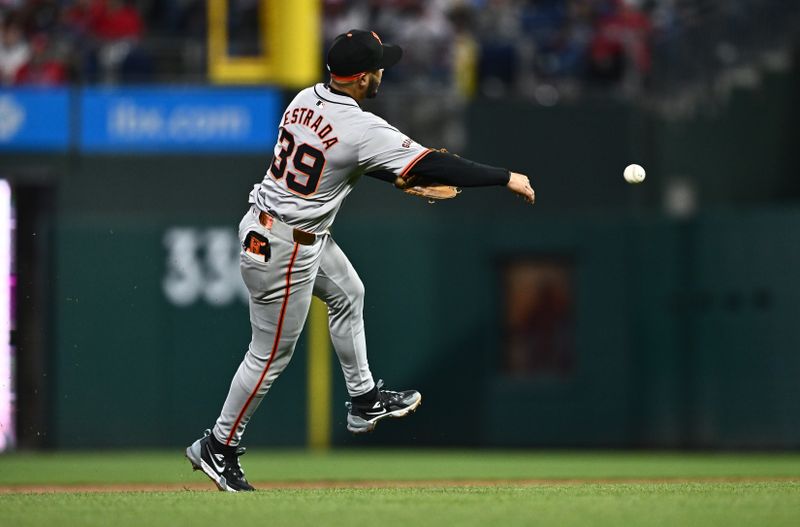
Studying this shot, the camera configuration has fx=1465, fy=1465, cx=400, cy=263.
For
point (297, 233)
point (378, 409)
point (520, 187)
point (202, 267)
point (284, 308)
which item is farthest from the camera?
point (202, 267)

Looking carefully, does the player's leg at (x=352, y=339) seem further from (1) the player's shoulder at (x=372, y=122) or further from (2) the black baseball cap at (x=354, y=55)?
(2) the black baseball cap at (x=354, y=55)

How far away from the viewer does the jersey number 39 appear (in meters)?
7.38

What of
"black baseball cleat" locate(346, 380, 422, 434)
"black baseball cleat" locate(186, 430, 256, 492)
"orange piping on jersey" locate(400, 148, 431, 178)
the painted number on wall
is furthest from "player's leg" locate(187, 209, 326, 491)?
the painted number on wall

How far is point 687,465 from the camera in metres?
11.5

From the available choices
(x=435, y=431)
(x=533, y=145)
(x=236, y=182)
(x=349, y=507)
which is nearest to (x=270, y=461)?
(x=435, y=431)

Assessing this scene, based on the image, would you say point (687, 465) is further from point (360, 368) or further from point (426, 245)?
point (360, 368)

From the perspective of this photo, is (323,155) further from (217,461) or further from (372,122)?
(217,461)

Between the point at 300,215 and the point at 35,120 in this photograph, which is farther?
the point at 35,120

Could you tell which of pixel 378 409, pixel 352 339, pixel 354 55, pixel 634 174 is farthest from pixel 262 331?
pixel 634 174

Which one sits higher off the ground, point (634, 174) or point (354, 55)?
point (354, 55)

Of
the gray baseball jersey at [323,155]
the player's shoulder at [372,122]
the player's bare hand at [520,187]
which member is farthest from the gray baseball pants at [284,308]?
the player's bare hand at [520,187]

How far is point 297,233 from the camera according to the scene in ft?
24.5

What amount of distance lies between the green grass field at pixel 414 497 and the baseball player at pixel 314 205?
2.00 feet

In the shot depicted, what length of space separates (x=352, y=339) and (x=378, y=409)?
41 cm
